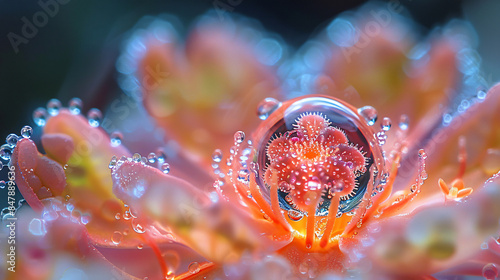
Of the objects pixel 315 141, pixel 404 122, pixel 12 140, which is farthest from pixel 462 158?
pixel 12 140

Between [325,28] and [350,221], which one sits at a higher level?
[325,28]

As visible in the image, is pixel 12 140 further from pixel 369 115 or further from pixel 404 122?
pixel 404 122

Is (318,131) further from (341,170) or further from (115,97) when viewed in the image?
(115,97)

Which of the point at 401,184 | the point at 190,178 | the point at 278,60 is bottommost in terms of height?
the point at 190,178

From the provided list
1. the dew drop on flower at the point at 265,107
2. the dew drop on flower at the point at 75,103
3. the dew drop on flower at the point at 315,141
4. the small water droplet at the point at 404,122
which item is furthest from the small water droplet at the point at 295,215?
the dew drop on flower at the point at 75,103

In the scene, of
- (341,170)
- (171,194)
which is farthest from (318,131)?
(171,194)

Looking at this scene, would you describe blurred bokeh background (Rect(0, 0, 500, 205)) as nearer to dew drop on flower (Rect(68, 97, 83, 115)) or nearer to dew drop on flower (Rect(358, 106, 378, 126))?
dew drop on flower (Rect(68, 97, 83, 115))
